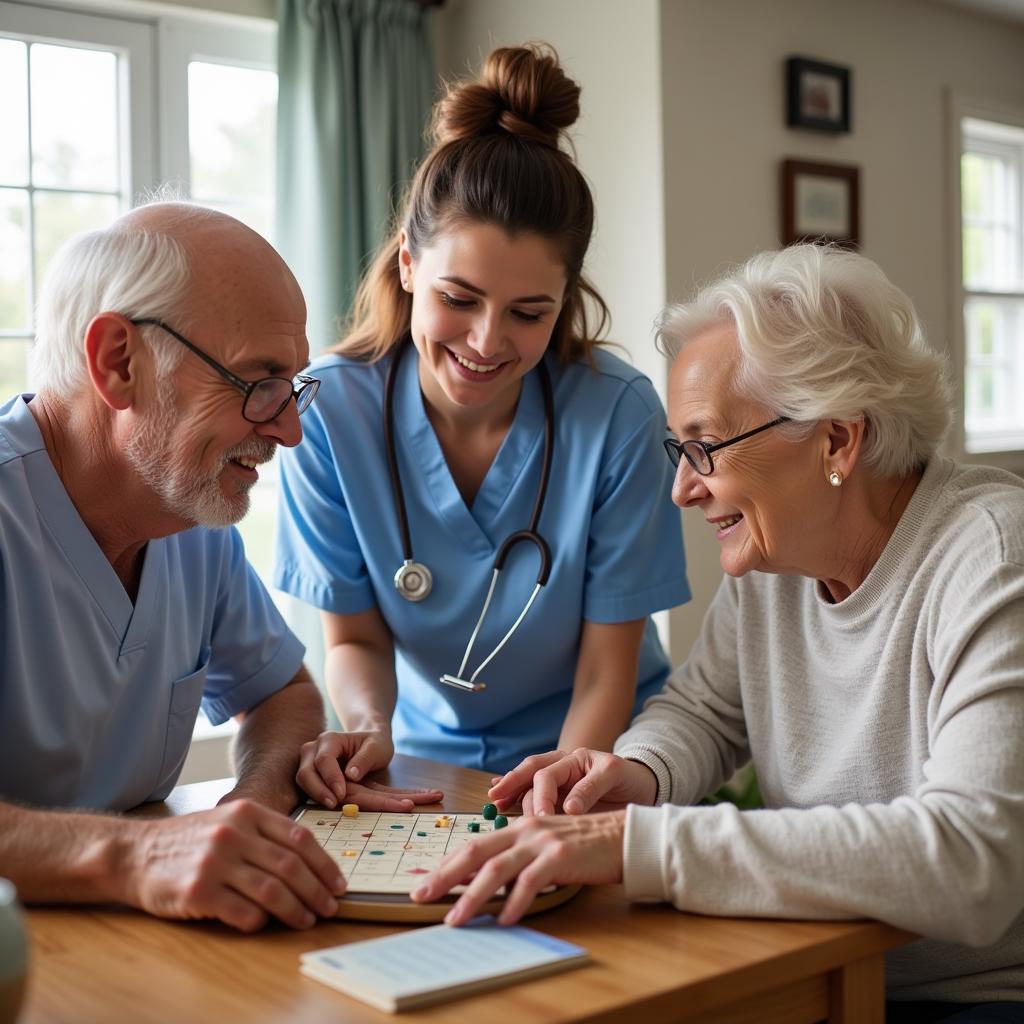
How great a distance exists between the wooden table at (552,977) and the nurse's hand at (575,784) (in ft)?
0.64

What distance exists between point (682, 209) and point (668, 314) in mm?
2197

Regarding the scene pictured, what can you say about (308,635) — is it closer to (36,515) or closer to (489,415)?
(489,415)

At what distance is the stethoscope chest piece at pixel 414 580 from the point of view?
81.4 inches

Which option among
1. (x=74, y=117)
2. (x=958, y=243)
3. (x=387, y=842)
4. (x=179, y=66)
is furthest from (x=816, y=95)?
(x=387, y=842)

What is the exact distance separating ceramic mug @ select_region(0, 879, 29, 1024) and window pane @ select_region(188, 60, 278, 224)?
318 centimetres

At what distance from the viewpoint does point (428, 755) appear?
2164 millimetres

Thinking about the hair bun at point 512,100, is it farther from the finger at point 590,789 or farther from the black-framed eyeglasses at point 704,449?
the finger at point 590,789

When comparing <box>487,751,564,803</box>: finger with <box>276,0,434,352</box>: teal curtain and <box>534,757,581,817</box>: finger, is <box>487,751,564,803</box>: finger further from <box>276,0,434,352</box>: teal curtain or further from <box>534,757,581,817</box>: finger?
<box>276,0,434,352</box>: teal curtain

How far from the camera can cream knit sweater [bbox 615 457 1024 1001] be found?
46.1 inches

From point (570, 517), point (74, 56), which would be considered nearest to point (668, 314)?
point (570, 517)

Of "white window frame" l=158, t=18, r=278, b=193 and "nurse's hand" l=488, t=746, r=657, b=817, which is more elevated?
"white window frame" l=158, t=18, r=278, b=193

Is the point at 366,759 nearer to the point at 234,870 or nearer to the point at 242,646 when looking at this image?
the point at 242,646

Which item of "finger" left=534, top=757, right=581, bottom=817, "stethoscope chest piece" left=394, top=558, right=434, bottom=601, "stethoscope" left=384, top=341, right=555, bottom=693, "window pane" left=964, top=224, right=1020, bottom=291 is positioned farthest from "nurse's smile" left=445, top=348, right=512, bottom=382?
"window pane" left=964, top=224, right=1020, bottom=291

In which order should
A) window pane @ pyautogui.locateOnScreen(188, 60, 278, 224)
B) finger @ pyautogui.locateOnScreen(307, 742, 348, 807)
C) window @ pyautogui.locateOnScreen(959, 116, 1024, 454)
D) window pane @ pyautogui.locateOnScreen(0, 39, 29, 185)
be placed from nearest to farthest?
finger @ pyautogui.locateOnScreen(307, 742, 348, 807) → window pane @ pyautogui.locateOnScreen(0, 39, 29, 185) → window pane @ pyautogui.locateOnScreen(188, 60, 278, 224) → window @ pyautogui.locateOnScreen(959, 116, 1024, 454)
